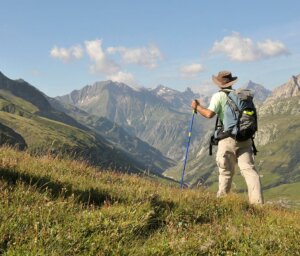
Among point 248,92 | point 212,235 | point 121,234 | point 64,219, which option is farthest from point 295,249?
point 248,92

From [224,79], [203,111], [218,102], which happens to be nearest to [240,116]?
[218,102]

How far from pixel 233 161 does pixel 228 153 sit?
347 millimetres

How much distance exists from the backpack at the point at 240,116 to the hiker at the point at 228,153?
97 mm

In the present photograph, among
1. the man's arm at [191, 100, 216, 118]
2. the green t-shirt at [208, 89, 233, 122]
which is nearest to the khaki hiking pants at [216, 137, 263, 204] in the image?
the green t-shirt at [208, 89, 233, 122]

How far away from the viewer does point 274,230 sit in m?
7.13

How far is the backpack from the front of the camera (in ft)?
34.1

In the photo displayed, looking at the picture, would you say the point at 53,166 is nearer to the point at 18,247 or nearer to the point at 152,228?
the point at 152,228

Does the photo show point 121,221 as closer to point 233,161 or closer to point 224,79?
point 233,161

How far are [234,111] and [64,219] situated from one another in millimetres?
6187

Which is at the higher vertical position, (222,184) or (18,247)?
(222,184)

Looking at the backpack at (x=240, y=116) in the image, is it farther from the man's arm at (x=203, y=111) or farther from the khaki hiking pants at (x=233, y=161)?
the man's arm at (x=203, y=111)

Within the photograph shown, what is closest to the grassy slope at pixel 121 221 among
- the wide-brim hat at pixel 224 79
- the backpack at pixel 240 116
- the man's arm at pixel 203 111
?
the backpack at pixel 240 116

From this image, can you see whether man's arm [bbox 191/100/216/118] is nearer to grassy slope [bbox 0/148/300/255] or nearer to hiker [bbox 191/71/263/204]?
hiker [bbox 191/71/263/204]

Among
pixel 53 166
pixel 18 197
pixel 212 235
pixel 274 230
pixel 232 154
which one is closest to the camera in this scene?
pixel 18 197
